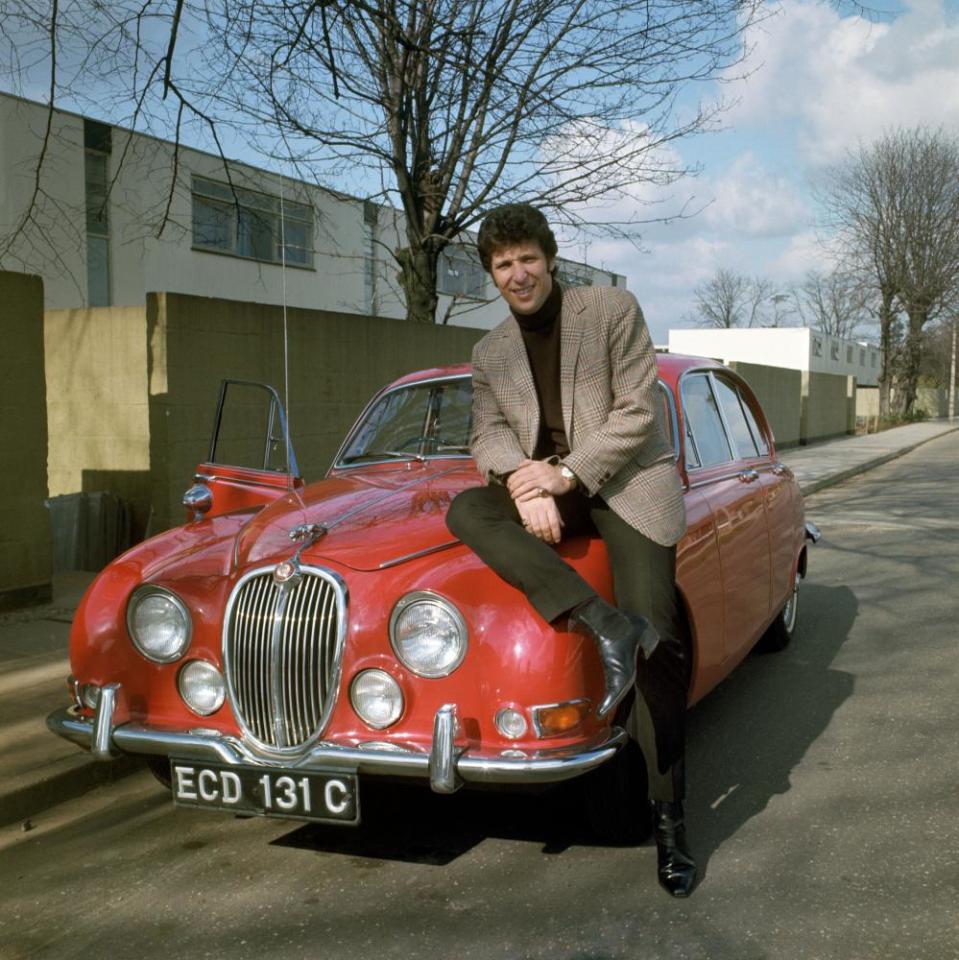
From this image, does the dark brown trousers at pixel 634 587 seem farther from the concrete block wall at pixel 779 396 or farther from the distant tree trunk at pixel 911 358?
the distant tree trunk at pixel 911 358

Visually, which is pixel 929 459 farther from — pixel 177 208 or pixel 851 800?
pixel 851 800

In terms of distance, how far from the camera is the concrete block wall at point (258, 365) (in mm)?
8586

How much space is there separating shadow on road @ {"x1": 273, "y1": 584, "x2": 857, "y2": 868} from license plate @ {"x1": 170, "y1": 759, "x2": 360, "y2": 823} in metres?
0.09

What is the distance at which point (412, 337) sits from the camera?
39.8 feet

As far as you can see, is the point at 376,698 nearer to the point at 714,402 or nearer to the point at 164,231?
the point at 714,402

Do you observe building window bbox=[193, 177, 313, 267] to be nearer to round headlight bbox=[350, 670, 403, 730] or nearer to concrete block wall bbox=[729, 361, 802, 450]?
concrete block wall bbox=[729, 361, 802, 450]

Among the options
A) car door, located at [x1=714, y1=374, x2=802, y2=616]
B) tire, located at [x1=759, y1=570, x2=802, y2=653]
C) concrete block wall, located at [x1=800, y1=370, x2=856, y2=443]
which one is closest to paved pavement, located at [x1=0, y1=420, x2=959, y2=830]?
car door, located at [x1=714, y1=374, x2=802, y2=616]

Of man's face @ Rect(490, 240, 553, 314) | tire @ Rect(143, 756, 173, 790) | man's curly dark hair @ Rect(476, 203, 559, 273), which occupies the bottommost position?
tire @ Rect(143, 756, 173, 790)

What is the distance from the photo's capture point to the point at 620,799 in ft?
11.3

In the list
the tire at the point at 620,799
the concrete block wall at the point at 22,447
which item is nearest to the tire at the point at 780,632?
the tire at the point at 620,799

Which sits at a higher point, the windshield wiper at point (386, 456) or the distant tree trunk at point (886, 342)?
the distant tree trunk at point (886, 342)

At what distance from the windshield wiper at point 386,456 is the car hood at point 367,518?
18cm

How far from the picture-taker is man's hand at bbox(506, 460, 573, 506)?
3305 mm

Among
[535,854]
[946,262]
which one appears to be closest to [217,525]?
[535,854]
